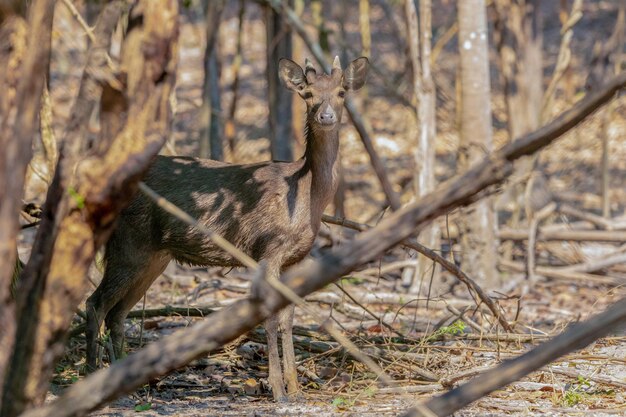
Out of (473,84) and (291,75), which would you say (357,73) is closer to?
(291,75)

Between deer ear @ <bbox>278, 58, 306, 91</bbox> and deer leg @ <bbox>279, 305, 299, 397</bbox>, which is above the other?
deer ear @ <bbox>278, 58, 306, 91</bbox>

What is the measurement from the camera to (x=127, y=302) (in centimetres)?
716

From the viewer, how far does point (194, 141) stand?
2103cm

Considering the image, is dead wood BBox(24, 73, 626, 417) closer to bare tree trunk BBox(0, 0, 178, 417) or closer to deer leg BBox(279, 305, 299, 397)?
bare tree trunk BBox(0, 0, 178, 417)

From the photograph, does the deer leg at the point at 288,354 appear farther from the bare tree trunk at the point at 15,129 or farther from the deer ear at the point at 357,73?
the bare tree trunk at the point at 15,129

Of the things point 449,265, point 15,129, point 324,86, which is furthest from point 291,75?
point 15,129

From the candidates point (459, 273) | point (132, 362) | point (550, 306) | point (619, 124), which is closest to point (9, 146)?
point (132, 362)

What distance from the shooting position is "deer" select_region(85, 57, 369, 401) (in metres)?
6.73

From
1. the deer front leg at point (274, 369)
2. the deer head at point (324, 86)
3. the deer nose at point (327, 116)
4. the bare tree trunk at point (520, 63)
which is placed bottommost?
the deer front leg at point (274, 369)

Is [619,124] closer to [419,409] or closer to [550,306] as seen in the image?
[550,306]

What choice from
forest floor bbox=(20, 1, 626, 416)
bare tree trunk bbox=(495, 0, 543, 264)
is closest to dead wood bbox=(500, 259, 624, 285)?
forest floor bbox=(20, 1, 626, 416)

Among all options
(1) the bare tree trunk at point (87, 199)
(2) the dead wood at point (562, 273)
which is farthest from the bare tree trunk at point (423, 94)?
(1) the bare tree trunk at point (87, 199)

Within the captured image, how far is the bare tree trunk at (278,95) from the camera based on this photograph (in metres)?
12.3

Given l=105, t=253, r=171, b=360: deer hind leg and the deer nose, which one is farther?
l=105, t=253, r=171, b=360: deer hind leg
